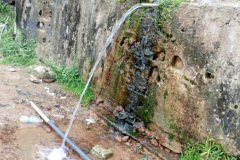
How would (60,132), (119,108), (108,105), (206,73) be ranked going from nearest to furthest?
(206,73)
(60,132)
(119,108)
(108,105)

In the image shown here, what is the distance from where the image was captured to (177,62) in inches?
126

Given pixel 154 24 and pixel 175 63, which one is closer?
pixel 175 63

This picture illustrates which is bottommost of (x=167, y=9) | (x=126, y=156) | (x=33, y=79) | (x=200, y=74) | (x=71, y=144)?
(x=126, y=156)

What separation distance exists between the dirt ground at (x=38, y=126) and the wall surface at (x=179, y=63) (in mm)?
615

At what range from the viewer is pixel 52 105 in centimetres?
432

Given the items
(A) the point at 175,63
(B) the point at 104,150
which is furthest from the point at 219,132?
(B) the point at 104,150

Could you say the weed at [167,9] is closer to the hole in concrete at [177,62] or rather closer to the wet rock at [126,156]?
the hole in concrete at [177,62]

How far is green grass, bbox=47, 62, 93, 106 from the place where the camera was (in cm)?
482

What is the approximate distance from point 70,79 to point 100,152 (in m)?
2.25

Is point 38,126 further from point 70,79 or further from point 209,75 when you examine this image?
point 209,75

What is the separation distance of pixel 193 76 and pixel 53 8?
162 inches

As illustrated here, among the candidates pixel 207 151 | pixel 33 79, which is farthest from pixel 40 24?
pixel 207 151

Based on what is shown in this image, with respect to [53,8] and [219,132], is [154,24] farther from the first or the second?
[53,8]

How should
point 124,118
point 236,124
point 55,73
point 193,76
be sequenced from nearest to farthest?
point 236,124 → point 193,76 → point 124,118 → point 55,73
